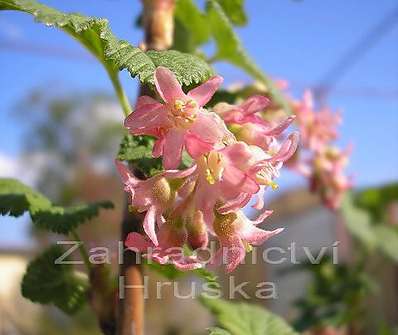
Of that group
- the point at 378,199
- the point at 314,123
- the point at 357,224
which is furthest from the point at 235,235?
→ the point at 378,199

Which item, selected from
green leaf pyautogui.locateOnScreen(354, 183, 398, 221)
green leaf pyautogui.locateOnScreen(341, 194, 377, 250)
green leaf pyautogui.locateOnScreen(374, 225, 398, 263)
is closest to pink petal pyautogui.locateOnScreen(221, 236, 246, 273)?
green leaf pyautogui.locateOnScreen(341, 194, 377, 250)

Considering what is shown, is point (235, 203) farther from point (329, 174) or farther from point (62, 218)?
point (329, 174)

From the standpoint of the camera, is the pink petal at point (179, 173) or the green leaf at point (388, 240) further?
the green leaf at point (388, 240)

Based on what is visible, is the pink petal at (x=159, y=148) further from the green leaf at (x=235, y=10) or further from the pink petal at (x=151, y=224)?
the green leaf at (x=235, y=10)

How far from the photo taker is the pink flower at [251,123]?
56 centimetres

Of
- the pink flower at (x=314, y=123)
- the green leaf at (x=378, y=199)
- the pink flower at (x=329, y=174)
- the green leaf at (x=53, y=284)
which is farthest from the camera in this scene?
the green leaf at (x=378, y=199)

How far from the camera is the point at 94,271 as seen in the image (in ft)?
2.31

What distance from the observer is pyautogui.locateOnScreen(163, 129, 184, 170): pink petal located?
504mm

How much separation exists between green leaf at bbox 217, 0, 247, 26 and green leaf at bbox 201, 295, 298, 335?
403 millimetres

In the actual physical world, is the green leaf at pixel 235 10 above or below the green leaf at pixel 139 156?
above

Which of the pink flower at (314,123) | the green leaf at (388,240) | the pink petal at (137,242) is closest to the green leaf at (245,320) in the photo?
the pink petal at (137,242)

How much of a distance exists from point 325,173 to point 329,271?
1.48 ft

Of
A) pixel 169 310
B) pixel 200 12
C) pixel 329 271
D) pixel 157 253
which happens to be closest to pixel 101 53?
pixel 157 253

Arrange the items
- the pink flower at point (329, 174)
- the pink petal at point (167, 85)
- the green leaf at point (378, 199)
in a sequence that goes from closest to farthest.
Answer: the pink petal at point (167, 85), the pink flower at point (329, 174), the green leaf at point (378, 199)
